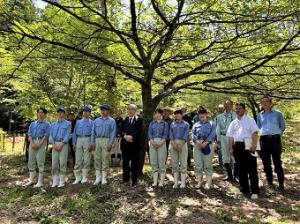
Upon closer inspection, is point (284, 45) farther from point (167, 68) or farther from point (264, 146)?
point (167, 68)

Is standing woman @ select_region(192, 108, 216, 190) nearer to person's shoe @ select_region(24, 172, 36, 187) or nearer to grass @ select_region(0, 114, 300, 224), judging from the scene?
grass @ select_region(0, 114, 300, 224)

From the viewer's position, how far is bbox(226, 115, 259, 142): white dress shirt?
733 centimetres

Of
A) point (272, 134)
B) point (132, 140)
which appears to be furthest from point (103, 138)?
point (272, 134)

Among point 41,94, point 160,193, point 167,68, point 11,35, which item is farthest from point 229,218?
point 41,94

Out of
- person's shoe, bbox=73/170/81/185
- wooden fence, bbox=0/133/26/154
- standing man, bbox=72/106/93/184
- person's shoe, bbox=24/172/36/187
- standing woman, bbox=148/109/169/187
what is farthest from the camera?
wooden fence, bbox=0/133/26/154

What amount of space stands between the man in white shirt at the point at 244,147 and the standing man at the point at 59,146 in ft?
12.6

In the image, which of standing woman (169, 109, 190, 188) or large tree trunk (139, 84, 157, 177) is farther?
large tree trunk (139, 84, 157, 177)

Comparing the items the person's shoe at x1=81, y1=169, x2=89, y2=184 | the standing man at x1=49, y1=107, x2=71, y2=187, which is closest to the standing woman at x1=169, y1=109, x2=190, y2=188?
the person's shoe at x1=81, y1=169, x2=89, y2=184

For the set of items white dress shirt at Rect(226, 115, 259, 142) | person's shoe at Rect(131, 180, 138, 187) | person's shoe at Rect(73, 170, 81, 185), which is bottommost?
person's shoe at Rect(131, 180, 138, 187)

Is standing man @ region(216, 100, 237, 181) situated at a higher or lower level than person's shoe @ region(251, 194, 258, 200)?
higher

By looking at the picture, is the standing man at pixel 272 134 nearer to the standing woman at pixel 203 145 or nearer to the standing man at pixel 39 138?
the standing woman at pixel 203 145

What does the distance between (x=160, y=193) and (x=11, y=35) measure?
190 inches

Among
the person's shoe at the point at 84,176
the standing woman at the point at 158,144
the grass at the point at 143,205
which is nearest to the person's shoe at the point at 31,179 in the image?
the grass at the point at 143,205

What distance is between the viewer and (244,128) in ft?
24.2
